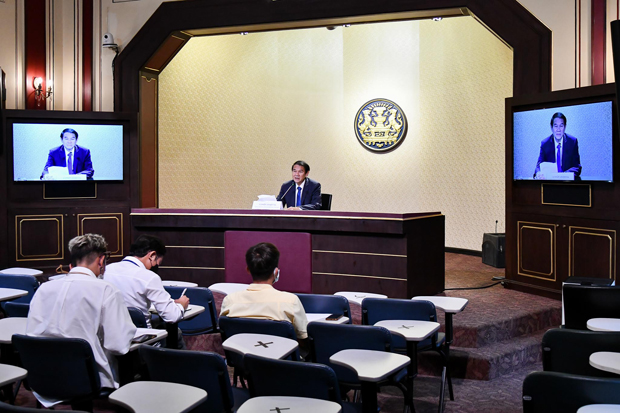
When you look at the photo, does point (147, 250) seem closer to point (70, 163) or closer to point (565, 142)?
point (565, 142)

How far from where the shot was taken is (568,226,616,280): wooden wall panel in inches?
207

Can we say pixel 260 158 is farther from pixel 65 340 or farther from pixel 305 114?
pixel 65 340

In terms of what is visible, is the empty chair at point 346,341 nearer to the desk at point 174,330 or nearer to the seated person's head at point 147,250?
the desk at point 174,330

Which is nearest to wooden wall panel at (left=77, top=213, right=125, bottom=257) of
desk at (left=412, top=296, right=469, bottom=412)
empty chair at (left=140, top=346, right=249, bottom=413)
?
desk at (left=412, top=296, right=469, bottom=412)

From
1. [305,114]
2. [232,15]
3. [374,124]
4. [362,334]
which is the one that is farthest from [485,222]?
[362,334]

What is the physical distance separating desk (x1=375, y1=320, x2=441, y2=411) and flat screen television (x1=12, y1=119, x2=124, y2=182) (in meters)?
5.28

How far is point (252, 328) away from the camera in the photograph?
9.97 ft

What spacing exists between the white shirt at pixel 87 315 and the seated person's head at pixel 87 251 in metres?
0.09

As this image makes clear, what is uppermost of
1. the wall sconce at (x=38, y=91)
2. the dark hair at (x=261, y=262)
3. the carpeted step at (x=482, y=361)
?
the wall sconce at (x=38, y=91)

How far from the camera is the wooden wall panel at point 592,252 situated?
525 cm

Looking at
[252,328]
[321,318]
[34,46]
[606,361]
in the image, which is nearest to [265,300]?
[252,328]

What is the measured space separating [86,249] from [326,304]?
1.46m

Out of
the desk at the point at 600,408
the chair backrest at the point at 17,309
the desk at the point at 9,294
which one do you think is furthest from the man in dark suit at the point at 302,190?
the desk at the point at 600,408

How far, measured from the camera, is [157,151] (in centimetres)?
803
